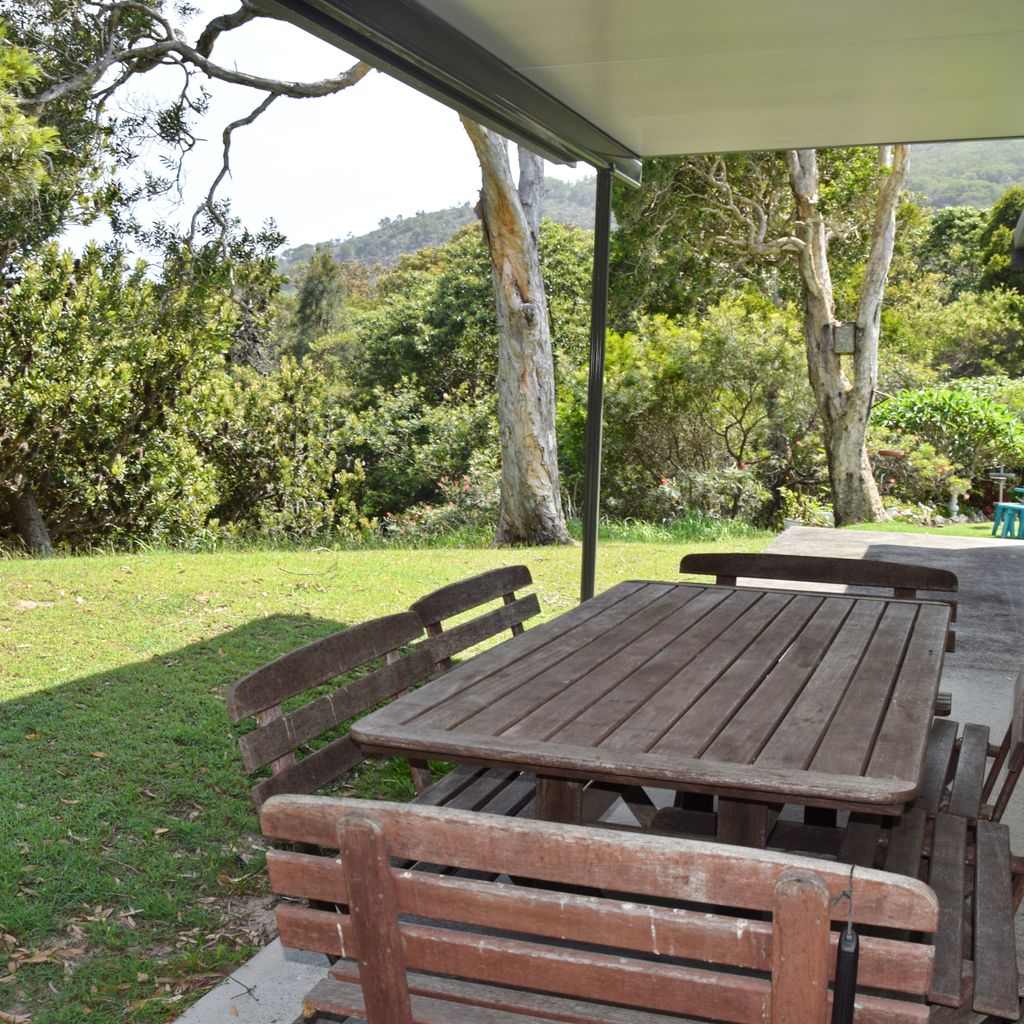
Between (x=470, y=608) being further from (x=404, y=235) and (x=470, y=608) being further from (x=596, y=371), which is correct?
(x=404, y=235)

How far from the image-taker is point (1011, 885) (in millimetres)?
2271

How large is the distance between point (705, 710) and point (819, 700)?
278mm

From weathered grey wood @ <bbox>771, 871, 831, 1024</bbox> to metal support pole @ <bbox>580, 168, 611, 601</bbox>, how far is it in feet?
14.5

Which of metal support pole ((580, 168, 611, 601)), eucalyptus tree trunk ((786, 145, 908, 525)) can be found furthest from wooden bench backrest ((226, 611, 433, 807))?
eucalyptus tree trunk ((786, 145, 908, 525))

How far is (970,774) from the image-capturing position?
2.86 meters

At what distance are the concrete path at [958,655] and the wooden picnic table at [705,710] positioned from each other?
0.85m

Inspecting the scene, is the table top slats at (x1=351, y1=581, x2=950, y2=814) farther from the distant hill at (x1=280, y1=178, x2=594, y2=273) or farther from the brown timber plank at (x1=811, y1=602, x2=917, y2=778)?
the distant hill at (x1=280, y1=178, x2=594, y2=273)

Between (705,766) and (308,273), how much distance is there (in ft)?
115

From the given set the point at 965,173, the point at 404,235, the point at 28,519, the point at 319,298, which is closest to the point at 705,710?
the point at 28,519

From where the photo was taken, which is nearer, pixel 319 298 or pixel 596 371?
pixel 596 371

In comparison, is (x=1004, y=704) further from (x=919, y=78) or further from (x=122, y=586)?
(x=122, y=586)

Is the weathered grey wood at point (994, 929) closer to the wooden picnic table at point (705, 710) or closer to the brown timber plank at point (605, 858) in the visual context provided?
the wooden picnic table at point (705, 710)

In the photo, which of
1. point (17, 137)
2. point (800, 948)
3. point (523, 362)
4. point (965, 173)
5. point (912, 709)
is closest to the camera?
point (800, 948)

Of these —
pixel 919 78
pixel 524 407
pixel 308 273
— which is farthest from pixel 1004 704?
pixel 308 273
